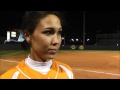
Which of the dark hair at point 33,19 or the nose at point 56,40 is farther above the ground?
Answer: the dark hair at point 33,19

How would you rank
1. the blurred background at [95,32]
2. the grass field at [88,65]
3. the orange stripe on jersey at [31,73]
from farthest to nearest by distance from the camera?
1. the blurred background at [95,32]
2. the grass field at [88,65]
3. the orange stripe on jersey at [31,73]

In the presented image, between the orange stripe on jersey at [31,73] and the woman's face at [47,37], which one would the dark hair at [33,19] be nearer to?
the woman's face at [47,37]

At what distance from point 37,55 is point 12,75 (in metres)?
0.27

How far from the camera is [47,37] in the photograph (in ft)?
5.66

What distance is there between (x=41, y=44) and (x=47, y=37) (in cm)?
8

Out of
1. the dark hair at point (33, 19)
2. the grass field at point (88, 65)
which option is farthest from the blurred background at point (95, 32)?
the dark hair at point (33, 19)

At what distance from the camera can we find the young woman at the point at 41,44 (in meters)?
1.69

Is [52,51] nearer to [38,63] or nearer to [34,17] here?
[38,63]

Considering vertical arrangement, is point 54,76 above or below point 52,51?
below
